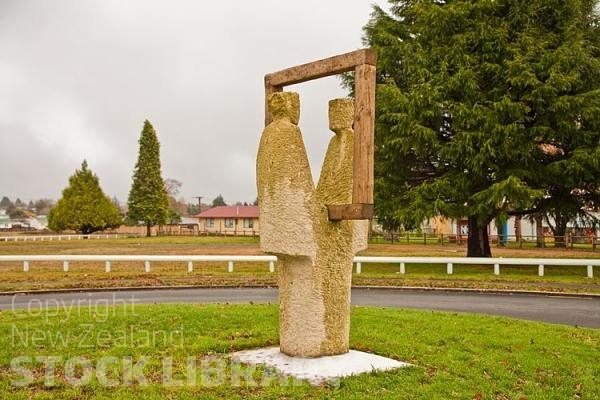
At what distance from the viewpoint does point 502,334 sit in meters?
9.83

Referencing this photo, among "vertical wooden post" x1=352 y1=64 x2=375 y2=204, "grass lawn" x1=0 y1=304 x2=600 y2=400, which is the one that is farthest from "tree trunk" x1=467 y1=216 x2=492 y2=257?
"vertical wooden post" x1=352 y1=64 x2=375 y2=204

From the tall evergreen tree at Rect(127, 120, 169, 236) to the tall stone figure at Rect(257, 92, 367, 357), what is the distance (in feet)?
221

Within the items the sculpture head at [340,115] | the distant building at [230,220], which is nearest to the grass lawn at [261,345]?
the sculpture head at [340,115]

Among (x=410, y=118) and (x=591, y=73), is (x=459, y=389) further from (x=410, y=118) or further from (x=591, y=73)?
(x=591, y=73)

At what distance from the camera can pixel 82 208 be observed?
6606 centimetres

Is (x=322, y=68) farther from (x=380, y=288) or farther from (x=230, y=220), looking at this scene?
(x=230, y=220)

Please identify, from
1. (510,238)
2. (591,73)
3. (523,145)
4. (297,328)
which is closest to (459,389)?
(297,328)

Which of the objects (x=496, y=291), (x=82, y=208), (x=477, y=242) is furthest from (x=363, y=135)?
(x=82, y=208)

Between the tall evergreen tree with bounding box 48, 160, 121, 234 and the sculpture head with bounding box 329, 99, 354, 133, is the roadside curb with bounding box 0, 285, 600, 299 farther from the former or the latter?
the tall evergreen tree with bounding box 48, 160, 121, 234

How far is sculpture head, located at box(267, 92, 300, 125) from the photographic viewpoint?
7742 millimetres

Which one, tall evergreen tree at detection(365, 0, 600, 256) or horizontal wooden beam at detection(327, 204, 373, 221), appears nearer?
horizontal wooden beam at detection(327, 204, 373, 221)

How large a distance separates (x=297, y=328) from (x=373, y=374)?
123cm

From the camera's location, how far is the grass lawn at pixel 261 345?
6465 mm

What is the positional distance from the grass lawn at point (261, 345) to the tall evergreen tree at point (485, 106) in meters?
12.0
